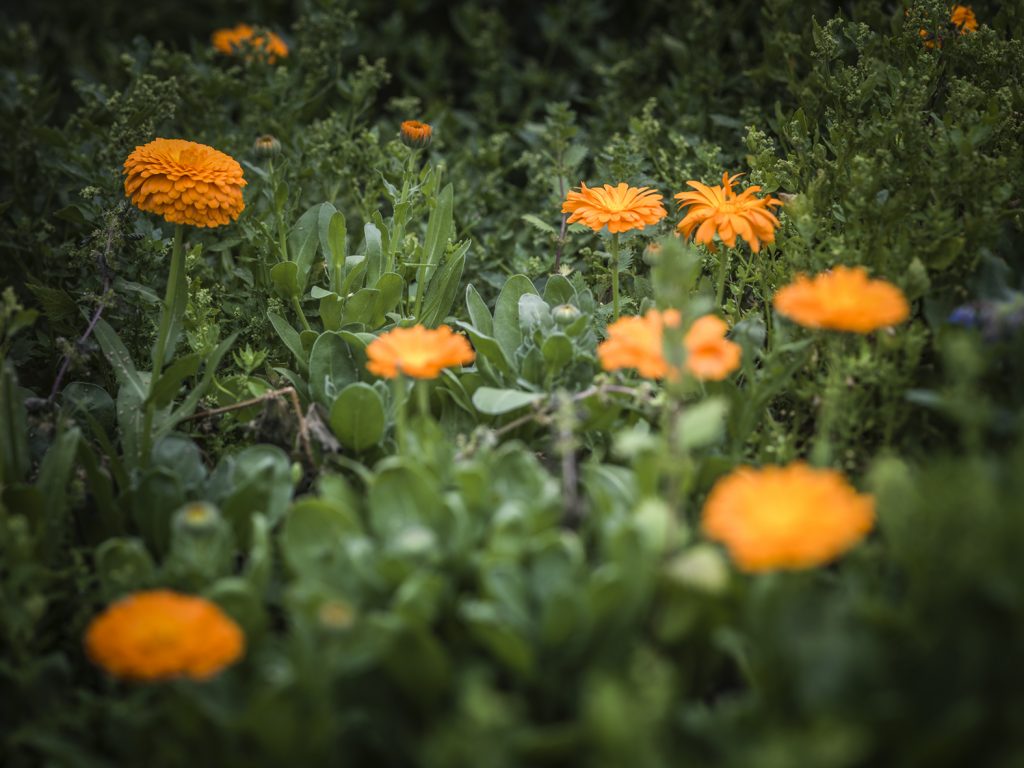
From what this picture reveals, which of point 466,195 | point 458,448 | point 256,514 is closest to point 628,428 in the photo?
point 458,448

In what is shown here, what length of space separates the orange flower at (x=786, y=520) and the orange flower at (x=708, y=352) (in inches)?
9.4

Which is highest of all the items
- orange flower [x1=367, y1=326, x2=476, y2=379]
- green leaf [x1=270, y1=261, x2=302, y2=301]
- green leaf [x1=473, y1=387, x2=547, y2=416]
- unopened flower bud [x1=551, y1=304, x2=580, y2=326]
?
orange flower [x1=367, y1=326, x2=476, y2=379]

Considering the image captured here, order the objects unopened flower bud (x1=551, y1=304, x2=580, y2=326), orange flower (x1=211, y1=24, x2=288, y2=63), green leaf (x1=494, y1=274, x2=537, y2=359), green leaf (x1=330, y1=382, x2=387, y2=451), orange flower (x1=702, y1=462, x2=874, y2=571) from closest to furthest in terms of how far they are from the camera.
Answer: orange flower (x1=702, y1=462, x2=874, y2=571)
green leaf (x1=330, y1=382, x2=387, y2=451)
unopened flower bud (x1=551, y1=304, x2=580, y2=326)
green leaf (x1=494, y1=274, x2=537, y2=359)
orange flower (x1=211, y1=24, x2=288, y2=63)

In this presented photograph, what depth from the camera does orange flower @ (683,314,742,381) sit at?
4.39 feet

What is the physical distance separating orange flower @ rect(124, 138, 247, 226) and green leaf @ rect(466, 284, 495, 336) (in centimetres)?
46

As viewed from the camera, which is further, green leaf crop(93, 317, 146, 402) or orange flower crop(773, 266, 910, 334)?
green leaf crop(93, 317, 146, 402)

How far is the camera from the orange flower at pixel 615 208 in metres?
1.84

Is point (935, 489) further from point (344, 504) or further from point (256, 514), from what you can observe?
point (256, 514)

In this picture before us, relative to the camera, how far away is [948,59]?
2.14 m

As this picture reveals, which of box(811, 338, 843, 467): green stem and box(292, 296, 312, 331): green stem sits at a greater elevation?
box(811, 338, 843, 467): green stem

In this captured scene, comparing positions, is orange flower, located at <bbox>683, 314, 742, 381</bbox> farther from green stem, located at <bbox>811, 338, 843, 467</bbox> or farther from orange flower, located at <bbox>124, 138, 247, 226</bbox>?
orange flower, located at <bbox>124, 138, 247, 226</bbox>

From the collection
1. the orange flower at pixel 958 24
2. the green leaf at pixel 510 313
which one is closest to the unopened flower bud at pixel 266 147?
the green leaf at pixel 510 313

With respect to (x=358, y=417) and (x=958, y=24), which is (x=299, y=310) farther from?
(x=958, y=24)

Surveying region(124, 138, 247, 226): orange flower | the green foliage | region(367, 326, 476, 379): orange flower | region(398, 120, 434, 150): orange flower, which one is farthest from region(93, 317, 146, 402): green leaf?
region(398, 120, 434, 150): orange flower
